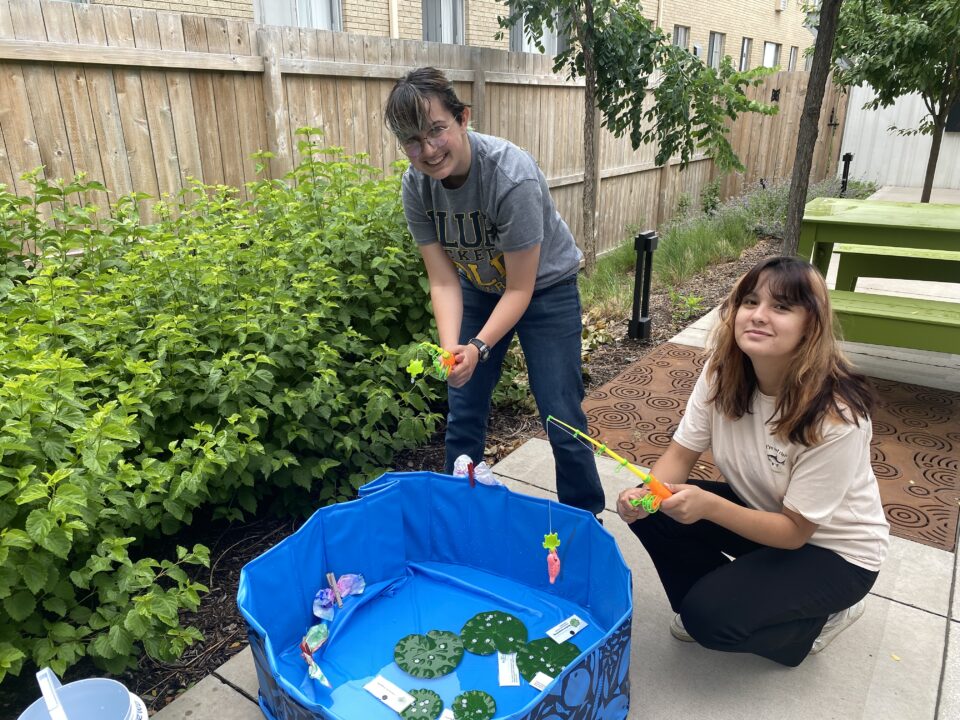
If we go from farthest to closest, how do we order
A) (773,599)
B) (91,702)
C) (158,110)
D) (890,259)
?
(890,259), (158,110), (773,599), (91,702)

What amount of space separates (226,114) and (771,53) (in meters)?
18.1

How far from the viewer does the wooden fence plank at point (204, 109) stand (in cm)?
422

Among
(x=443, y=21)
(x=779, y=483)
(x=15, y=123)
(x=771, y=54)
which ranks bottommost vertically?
(x=779, y=483)

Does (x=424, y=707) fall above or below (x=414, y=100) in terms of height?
below

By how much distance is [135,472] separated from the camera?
189 centimetres

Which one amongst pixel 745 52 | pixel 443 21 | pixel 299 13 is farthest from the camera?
pixel 745 52

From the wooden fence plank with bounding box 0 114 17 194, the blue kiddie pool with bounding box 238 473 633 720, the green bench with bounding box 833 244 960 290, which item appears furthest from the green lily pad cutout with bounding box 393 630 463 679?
the green bench with bounding box 833 244 960 290

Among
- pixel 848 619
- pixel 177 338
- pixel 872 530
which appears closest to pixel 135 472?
pixel 177 338

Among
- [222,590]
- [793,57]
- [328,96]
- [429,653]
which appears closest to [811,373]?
[429,653]

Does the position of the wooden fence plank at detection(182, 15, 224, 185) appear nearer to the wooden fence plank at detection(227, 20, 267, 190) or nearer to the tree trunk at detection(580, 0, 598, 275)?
the wooden fence plank at detection(227, 20, 267, 190)

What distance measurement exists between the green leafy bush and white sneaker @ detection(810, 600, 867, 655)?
169 cm

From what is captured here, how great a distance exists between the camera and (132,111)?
4.03 metres

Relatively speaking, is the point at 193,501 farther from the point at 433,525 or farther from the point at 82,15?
the point at 82,15

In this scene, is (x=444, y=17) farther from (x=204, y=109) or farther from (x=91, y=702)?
(x=91, y=702)
